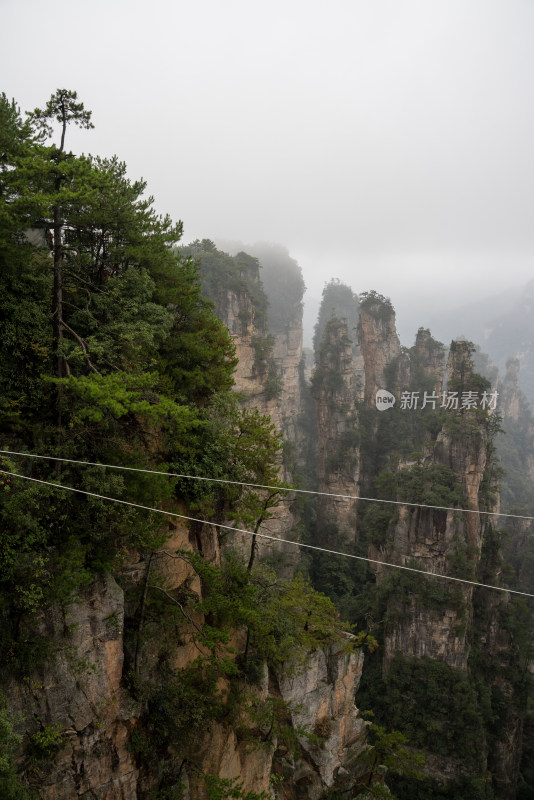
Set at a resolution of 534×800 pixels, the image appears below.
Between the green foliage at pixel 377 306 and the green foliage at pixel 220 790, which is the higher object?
the green foliage at pixel 377 306

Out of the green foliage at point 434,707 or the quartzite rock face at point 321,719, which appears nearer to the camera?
the quartzite rock face at point 321,719

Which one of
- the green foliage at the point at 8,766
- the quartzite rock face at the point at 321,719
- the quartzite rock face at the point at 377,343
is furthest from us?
the quartzite rock face at the point at 377,343

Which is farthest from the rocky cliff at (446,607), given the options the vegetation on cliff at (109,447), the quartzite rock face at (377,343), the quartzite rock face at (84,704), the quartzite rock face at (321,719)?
the quartzite rock face at (84,704)

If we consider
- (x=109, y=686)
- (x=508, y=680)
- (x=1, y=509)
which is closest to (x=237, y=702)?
(x=109, y=686)

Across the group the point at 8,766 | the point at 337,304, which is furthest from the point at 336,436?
the point at 337,304

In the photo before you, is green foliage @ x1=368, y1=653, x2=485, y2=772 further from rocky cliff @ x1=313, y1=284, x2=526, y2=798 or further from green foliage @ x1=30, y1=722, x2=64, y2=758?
green foliage @ x1=30, y1=722, x2=64, y2=758

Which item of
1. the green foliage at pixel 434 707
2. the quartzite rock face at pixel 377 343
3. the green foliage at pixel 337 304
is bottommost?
the green foliage at pixel 434 707

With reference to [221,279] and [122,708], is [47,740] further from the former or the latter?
[221,279]

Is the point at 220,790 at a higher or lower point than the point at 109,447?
lower

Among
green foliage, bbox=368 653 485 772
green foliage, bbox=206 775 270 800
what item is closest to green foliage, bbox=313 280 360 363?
green foliage, bbox=368 653 485 772

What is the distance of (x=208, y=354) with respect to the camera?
→ 1032 centimetres

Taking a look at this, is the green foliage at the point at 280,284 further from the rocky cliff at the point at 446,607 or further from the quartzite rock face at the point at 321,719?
the quartzite rock face at the point at 321,719

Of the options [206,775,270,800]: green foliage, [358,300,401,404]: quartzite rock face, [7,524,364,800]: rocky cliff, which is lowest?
[206,775,270,800]: green foliage

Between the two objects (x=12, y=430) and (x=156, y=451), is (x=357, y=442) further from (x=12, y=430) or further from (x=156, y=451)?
(x=12, y=430)
